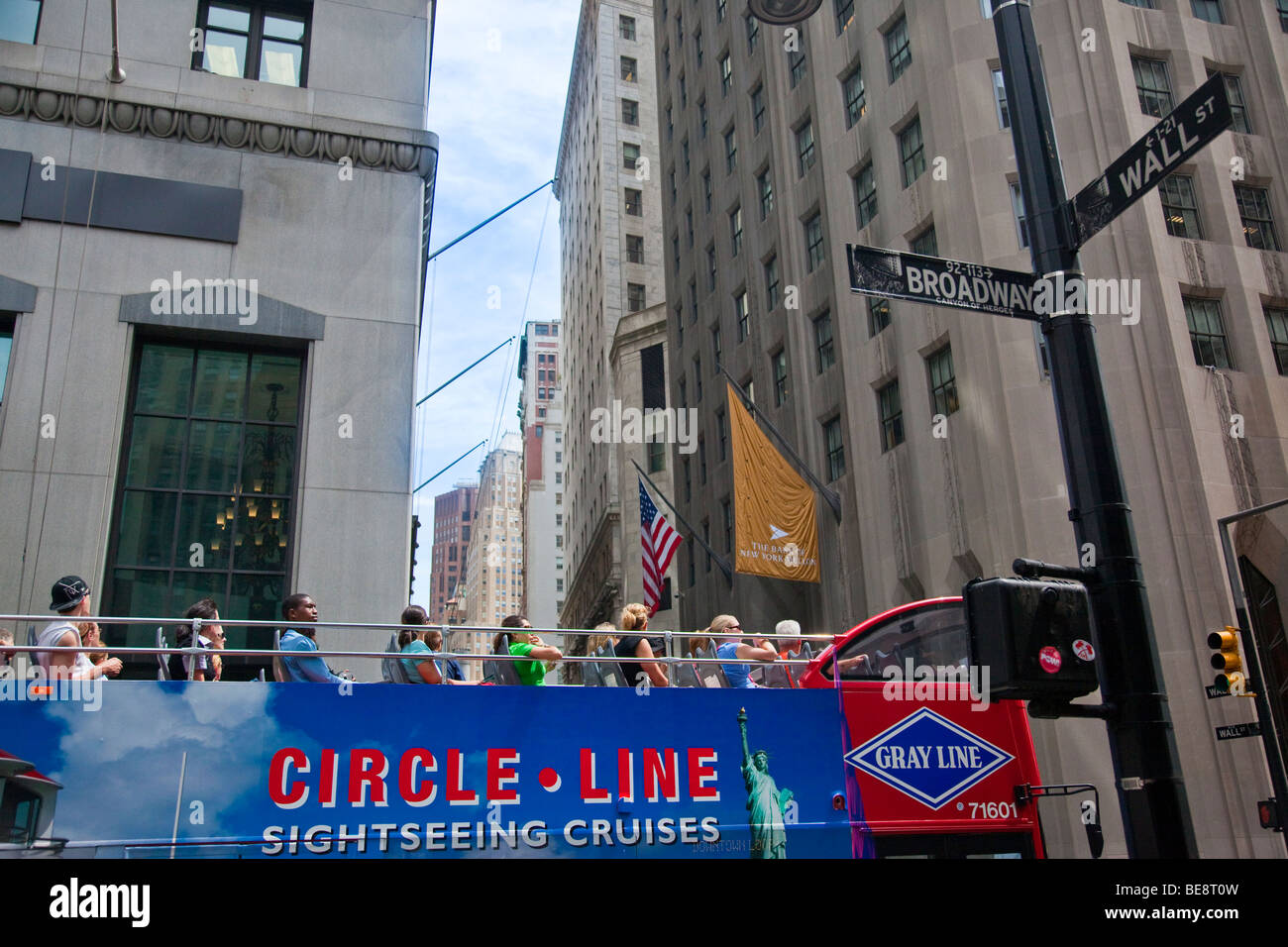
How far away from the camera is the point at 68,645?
22.3 feet

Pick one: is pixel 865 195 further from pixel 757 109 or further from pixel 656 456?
pixel 656 456

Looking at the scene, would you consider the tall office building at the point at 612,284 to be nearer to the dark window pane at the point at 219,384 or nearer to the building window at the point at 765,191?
the building window at the point at 765,191

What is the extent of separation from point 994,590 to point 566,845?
11.3 ft

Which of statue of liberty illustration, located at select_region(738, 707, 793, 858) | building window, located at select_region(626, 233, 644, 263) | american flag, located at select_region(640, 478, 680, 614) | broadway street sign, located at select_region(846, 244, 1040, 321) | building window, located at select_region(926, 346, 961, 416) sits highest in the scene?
building window, located at select_region(626, 233, 644, 263)

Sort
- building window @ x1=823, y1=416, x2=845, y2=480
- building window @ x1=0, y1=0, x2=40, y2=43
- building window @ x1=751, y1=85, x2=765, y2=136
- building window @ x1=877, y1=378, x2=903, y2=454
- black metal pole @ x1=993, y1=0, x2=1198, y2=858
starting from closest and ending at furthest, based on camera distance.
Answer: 1. black metal pole @ x1=993, y1=0, x2=1198, y2=858
2. building window @ x1=0, y1=0, x2=40, y2=43
3. building window @ x1=877, y1=378, x2=903, y2=454
4. building window @ x1=823, y1=416, x2=845, y2=480
5. building window @ x1=751, y1=85, x2=765, y2=136

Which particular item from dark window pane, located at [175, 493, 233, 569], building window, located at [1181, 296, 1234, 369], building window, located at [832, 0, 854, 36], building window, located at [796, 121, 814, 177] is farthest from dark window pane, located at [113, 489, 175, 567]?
building window, located at [832, 0, 854, 36]

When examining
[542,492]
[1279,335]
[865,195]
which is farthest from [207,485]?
[542,492]

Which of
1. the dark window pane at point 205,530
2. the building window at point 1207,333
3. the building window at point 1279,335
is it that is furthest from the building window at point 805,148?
the dark window pane at point 205,530

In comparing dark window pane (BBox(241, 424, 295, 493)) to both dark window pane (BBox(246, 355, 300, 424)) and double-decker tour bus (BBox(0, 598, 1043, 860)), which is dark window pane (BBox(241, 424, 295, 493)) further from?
double-decker tour bus (BBox(0, 598, 1043, 860))

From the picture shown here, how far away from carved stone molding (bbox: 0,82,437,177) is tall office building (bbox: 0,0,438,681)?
29mm

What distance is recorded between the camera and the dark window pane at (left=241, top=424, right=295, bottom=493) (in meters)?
13.0

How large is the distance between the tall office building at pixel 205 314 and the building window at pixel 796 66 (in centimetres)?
2164
